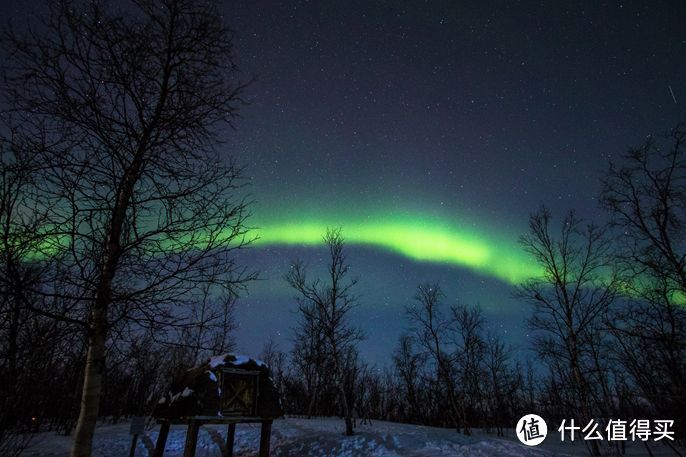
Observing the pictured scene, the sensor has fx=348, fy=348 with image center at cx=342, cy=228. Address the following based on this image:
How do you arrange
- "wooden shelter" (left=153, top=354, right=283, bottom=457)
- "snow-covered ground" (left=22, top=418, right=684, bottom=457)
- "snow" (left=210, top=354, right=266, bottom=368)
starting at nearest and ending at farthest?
1. "wooden shelter" (left=153, top=354, right=283, bottom=457)
2. "snow" (left=210, top=354, right=266, bottom=368)
3. "snow-covered ground" (left=22, top=418, right=684, bottom=457)

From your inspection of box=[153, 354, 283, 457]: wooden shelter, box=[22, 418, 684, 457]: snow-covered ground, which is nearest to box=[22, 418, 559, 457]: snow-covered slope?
box=[22, 418, 684, 457]: snow-covered ground

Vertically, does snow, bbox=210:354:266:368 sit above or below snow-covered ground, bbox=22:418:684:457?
above

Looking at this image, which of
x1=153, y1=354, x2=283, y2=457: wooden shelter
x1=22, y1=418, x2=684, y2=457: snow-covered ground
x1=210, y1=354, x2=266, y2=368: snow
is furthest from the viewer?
x1=22, y1=418, x2=684, y2=457: snow-covered ground

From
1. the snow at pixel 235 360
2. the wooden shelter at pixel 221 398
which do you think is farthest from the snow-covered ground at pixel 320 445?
the snow at pixel 235 360

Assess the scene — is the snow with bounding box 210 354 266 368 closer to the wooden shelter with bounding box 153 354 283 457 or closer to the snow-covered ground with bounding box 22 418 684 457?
the wooden shelter with bounding box 153 354 283 457

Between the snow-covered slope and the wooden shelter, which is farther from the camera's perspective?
the snow-covered slope

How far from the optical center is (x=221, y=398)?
34.7 feet

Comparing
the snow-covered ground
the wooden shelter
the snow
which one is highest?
the snow

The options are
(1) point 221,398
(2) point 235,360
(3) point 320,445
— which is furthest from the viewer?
(3) point 320,445

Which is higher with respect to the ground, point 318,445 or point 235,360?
point 235,360

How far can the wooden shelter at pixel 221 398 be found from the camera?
10117 mm

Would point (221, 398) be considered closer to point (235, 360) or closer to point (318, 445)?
point (235, 360)

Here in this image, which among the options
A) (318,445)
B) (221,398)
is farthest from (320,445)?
(221,398)

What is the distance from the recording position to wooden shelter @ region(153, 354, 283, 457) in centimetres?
1012
